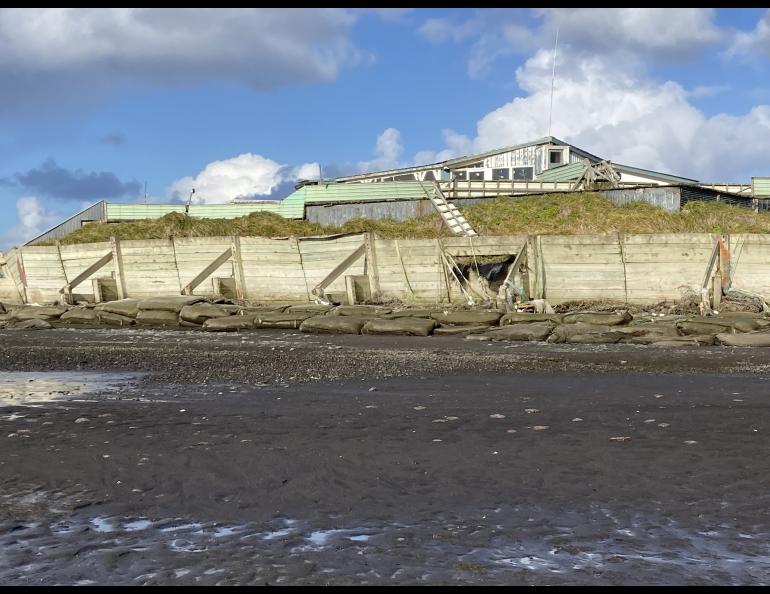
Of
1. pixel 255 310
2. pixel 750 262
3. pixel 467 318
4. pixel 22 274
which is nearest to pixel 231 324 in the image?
pixel 255 310

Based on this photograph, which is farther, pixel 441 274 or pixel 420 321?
pixel 441 274

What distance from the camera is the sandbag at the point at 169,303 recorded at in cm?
2300

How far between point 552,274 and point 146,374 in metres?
11.9

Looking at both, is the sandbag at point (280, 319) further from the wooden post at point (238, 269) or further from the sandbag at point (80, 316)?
the sandbag at point (80, 316)

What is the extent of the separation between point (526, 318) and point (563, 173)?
2238 cm

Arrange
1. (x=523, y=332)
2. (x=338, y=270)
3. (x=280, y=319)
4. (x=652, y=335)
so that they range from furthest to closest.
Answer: (x=338, y=270), (x=280, y=319), (x=523, y=332), (x=652, y=335)

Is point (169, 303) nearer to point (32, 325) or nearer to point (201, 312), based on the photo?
point (201, 312)

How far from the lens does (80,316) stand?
24188 millimetres

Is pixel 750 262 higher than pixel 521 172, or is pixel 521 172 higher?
pixel 521 172

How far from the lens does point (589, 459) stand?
23.3 ft

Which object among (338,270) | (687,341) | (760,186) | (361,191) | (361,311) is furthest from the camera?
(361,191)

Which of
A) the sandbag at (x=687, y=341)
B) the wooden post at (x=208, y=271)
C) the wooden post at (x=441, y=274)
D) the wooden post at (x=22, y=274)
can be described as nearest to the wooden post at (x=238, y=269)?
the wooden post at (x=208, y=271)

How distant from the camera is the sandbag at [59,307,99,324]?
24.2 meters
